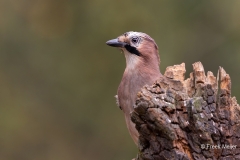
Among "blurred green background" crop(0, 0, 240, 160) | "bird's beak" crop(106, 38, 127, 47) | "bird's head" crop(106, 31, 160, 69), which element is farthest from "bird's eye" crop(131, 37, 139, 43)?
"blurred green background" crop(0, 0, 240, 160)

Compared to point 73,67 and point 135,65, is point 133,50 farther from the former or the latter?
point 73,67

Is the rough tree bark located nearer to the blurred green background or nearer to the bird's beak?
the bird's beak

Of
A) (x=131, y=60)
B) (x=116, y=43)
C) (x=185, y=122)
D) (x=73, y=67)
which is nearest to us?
(x=185, y=122)

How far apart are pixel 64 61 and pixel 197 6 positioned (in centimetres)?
293

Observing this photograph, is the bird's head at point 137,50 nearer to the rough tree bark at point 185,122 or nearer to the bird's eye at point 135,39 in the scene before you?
the bird's eye at point 135,39

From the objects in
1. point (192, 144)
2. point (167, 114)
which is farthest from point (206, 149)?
point (167, 114)

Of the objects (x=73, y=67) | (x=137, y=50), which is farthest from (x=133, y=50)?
(x=73, y=67)

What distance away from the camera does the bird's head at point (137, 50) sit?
635cm

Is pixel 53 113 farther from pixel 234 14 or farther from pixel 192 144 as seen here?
pixel 192 144

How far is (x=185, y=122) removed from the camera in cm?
424

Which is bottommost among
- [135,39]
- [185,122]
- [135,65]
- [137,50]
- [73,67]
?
[185,122]

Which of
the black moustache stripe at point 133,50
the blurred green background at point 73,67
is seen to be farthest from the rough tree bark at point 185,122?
the blurred green background at point 73,67

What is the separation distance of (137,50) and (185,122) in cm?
226

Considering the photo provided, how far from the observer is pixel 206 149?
425cm
